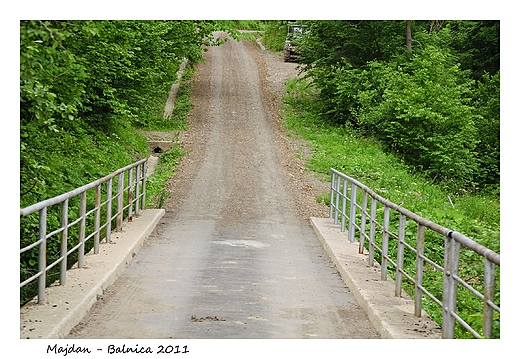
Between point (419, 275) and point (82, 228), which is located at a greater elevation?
point (82, 228)

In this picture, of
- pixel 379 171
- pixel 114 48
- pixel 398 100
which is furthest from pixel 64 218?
pixel 398 100

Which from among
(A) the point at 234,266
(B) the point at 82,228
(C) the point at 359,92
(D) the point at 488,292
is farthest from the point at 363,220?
(C) the point at 359,92

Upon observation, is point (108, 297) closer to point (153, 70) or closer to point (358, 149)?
point (153, 70)

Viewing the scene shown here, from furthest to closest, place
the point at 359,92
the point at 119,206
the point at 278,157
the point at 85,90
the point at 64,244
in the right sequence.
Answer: the point at 359,92, the point at 278,157, the point at 85,90, the point at 119,206, the point at 64,244

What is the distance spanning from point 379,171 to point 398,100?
10.3 feet

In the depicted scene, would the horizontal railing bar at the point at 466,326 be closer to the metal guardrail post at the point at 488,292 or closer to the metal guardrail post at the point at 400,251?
the metal guardrail post at the point at 488,292

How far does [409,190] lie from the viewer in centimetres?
1975

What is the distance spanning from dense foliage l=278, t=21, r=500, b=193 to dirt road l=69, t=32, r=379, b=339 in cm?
404

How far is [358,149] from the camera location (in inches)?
969

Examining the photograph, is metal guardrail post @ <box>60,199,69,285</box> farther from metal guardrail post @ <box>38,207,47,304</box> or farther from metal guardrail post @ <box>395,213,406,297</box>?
metal guardrail post @ <box>395,213,406,297</box>

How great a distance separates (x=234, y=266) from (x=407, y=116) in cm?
1472

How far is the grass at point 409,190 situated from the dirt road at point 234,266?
1312mm

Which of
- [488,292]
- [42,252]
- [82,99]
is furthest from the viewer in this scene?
[82,99]

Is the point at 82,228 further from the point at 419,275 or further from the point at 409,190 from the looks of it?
the point at 409,190
